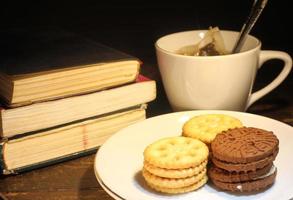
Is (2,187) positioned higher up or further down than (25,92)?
further down

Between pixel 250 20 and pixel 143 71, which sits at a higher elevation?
pixel 250 20

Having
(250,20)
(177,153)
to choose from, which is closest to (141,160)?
(177,153)

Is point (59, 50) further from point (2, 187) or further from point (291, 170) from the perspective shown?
point (291, 170)

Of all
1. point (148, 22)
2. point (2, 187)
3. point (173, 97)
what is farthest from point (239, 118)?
point (148, 22)

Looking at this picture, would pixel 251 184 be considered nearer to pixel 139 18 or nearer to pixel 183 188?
pixel 183 188

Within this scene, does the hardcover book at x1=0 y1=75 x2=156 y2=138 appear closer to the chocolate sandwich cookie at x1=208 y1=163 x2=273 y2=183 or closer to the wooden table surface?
the wooden table surface

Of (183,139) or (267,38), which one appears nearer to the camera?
(183,139)

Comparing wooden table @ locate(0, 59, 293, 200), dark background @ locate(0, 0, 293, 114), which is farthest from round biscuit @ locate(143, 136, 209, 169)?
dark background @ locate(0, 0, 293, 114)
